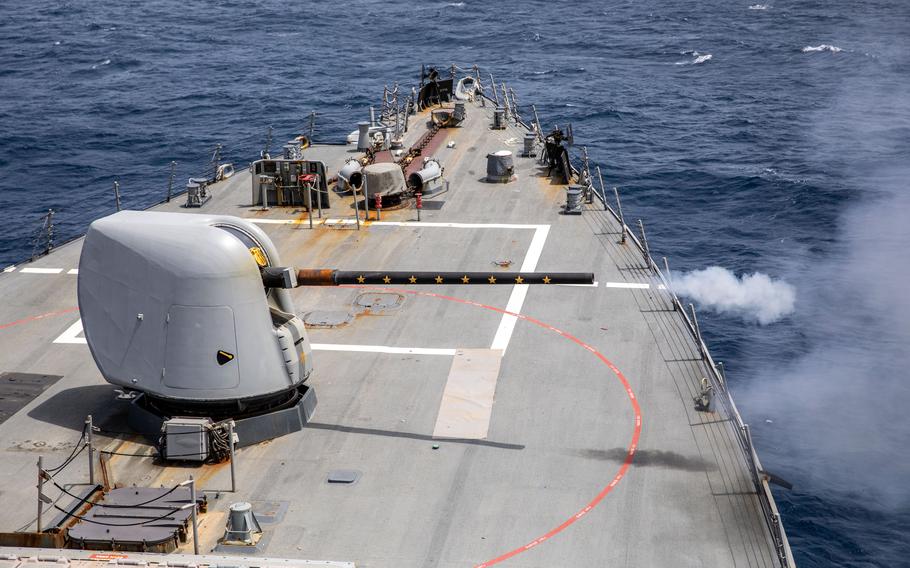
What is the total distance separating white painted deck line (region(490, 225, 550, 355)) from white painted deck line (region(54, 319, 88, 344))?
10551 millimetres

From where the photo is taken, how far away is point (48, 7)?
11438 cm

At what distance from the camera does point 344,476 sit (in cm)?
2052

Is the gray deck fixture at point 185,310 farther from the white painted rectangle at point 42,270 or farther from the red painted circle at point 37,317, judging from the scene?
the white painted rectangle at point 42,270

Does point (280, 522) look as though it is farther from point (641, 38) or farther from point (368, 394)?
point (641, 38)

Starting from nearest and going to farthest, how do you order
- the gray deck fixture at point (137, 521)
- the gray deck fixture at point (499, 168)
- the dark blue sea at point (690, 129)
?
the gray deck fixture at point (137, 521) → the dark blue sea at point (690, 129) → the gray deck fixture at point (499, 168)

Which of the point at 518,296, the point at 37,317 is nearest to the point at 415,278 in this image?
the point at 518,296

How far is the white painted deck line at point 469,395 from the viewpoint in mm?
22438

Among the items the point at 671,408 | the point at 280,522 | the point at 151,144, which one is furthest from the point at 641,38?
the point at 280,522

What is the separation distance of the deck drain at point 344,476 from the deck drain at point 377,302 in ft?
27.2

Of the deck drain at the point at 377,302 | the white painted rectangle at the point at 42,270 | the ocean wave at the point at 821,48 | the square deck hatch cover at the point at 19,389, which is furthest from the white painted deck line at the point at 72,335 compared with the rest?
the ocean wave at the point at 821,48

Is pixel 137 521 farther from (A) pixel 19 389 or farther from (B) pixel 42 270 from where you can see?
(B) pixel 42 270

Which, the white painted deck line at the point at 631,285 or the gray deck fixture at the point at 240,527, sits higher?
the white painted deck line at the point at 631,285

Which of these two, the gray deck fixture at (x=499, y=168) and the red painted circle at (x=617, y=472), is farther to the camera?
the gray deck fixture at (x=499, y=168)

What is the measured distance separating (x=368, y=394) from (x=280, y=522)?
525 cm
